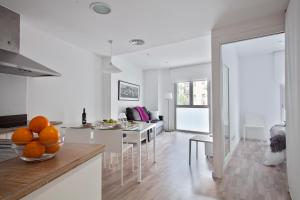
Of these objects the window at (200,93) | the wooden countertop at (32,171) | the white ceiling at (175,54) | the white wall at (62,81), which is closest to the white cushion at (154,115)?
the window at (200,93)

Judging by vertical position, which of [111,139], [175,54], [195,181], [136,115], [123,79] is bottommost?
[195,181]

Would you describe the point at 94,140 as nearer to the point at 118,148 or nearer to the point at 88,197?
the point at 118,148

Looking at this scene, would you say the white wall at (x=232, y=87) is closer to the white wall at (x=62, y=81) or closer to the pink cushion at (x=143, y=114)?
the pink cushion at (x=143, y=114)

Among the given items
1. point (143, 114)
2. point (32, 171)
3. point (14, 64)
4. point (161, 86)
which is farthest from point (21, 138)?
point (161, 86)

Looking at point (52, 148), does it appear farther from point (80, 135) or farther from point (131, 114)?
point (131, 114)

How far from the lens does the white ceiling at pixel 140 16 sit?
2021 millimetres

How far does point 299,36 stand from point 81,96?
3.76m

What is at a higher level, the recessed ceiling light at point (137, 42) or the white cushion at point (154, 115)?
the recessed ceiling light at point (137, 42)

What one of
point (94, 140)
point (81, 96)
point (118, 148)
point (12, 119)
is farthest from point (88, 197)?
point (81, 96)

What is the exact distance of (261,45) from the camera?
14.2ft

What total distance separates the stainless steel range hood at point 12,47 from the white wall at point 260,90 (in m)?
5.35

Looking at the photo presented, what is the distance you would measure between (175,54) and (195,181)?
11.6ft

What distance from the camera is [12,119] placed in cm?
223

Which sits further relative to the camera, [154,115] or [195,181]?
[154,115]
